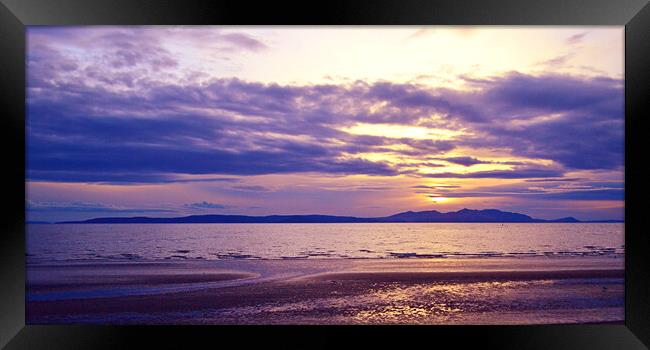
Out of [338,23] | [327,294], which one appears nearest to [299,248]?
[327,294]

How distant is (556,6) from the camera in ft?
10.5

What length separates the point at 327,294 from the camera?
7.12 m

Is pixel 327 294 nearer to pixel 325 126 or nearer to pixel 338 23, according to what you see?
pixel 338 23

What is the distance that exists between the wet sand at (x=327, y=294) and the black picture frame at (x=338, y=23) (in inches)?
66.8

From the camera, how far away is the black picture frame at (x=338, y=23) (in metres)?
3.20

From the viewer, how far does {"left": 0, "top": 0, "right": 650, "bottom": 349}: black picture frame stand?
320 centimetres

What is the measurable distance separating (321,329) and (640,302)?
6.24 feet

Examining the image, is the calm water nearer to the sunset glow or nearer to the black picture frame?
the sunset glow

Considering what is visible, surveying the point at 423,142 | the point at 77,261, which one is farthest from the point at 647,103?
the point at 423,142

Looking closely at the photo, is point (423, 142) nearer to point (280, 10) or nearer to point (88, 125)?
point (88, 125)

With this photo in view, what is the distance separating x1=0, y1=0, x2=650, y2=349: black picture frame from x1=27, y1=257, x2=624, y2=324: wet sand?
170cm

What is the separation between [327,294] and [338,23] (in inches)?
180

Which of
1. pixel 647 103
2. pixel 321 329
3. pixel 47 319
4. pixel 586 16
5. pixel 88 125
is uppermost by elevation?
pixel 88 125

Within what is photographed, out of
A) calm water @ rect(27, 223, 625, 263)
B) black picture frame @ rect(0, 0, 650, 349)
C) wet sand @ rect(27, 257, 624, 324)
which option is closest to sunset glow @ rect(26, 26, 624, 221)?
calm water @ rect(27, 223, 625, 263)
